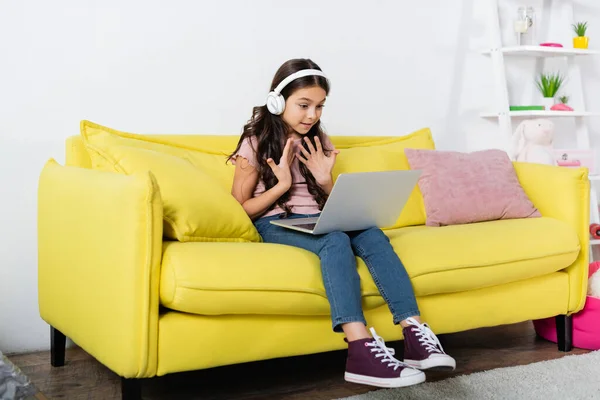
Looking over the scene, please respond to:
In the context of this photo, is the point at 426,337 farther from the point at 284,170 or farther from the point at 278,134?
the point at 278,134

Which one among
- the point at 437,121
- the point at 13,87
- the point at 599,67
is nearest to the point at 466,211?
the point at 437,121

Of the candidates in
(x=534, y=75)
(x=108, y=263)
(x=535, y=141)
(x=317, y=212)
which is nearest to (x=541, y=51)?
(x=534, y=75)

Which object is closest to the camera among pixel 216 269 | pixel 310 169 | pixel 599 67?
pixel 216 269

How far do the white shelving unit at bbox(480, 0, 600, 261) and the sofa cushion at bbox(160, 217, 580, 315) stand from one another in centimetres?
106

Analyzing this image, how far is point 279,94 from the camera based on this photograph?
7.64ft

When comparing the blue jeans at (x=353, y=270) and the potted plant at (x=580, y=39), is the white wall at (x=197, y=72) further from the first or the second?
the blue jeans at (x=353, y=270)

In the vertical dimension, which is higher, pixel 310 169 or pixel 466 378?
pixel 310 169

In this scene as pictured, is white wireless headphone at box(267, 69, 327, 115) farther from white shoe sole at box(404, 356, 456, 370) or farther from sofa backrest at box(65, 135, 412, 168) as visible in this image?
white shoe sole at box(404, 356, 456, 370)

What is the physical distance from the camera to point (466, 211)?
2.64m

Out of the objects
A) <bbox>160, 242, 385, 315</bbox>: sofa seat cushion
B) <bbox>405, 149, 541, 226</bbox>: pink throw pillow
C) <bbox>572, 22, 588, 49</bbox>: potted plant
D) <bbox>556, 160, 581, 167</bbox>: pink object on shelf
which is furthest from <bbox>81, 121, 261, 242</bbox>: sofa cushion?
<bbox>572, 22, 588, 49</bbox>: potted plant

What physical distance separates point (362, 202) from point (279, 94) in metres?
0.50

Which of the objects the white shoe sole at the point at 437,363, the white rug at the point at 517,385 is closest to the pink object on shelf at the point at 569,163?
the white rug at the point at 517,385

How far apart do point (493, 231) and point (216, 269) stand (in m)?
1.00

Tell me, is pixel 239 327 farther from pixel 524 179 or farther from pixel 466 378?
pixel 524 179
